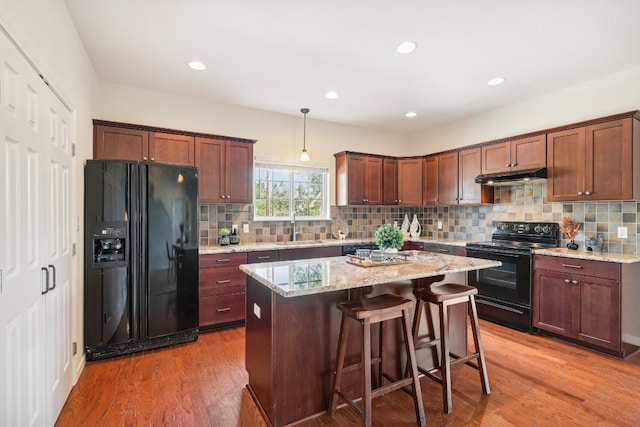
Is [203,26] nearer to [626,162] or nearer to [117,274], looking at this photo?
[117,274]

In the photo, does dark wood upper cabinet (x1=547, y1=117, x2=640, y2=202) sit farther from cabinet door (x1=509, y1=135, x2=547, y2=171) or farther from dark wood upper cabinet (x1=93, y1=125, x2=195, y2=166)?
dark wood upper cabinet (x1=93, y1=125, x2=195, y2=166)

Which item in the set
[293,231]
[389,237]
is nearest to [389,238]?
[389,237]

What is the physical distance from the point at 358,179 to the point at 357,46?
2386mm

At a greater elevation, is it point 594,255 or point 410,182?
point 410,182

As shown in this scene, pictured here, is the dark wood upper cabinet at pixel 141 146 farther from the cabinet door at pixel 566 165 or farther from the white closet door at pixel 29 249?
the cabinet door at pixel 566 165

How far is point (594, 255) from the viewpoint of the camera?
3.07 meters

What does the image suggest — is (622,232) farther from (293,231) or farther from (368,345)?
(293,231)

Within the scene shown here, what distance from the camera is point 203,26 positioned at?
2.47 metres

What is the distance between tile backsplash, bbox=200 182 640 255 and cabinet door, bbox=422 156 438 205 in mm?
428

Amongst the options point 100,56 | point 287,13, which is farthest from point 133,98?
point 287,13

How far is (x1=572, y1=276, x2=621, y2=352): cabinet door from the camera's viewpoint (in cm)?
288

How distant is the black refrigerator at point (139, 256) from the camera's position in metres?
2.78

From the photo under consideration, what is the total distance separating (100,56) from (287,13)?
1.93 meters

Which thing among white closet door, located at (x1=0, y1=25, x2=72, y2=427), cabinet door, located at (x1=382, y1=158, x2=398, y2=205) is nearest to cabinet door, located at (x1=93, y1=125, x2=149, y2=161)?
white closet door, located at (x1=0, y1=25, x2=72, y2=427)
